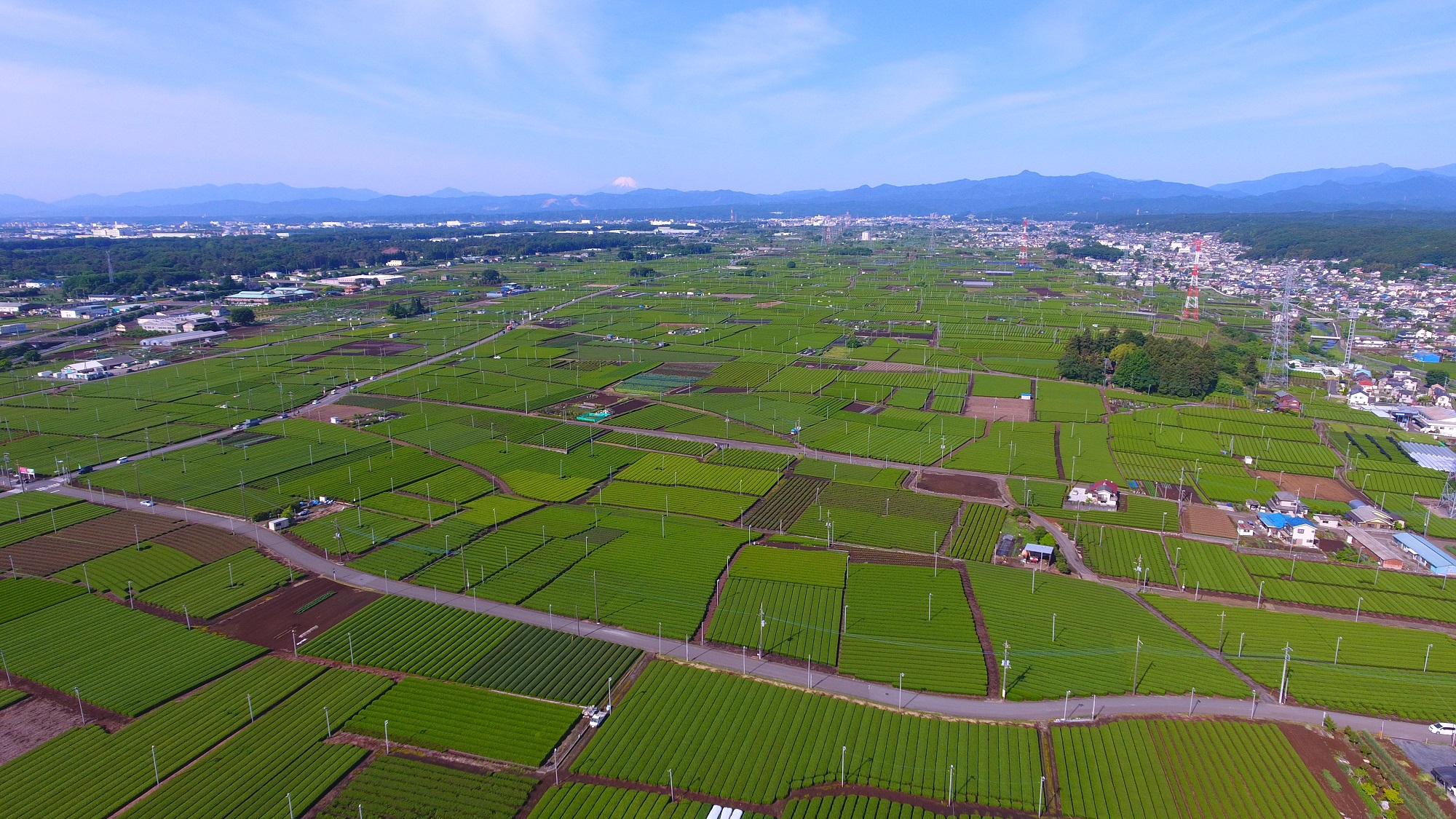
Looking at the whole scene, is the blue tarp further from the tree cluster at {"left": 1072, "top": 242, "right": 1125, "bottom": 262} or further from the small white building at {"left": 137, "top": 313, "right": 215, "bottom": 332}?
the tree cluster at {"left": 1072, "top": 242, "right": 1125, "bottom": 262}

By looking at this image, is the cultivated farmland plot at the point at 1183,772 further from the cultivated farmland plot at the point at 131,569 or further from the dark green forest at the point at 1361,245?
the dark green forest at the point at 1361,245

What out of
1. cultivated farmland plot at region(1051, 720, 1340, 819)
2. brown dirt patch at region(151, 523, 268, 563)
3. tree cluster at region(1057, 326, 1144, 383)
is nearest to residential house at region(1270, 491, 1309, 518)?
cultivated farmland plot at region(1051, 720, 1340, 819)

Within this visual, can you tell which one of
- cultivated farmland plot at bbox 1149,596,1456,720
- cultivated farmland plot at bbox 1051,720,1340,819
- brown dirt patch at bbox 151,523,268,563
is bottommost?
cultivated farmland plot at bbox 1051,720,1340,819

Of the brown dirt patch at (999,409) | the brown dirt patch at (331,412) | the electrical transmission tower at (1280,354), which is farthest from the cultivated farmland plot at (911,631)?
the electrical transmission tower at (1280,354)

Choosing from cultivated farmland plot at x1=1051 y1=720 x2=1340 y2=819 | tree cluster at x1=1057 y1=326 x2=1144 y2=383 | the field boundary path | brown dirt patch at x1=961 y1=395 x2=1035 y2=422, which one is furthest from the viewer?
tree cluster at x1=1057 y1=326 x2=1144 y2=383

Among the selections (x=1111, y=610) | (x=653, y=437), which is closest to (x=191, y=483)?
(x=653, y=437)

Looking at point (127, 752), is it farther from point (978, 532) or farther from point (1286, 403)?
point (1286, 403)

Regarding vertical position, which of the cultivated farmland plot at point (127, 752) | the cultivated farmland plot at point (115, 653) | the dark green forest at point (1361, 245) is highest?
the dark green forest at point (1361, 245)
